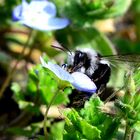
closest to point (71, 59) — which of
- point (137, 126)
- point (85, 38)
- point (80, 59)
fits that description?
point (80, 59)

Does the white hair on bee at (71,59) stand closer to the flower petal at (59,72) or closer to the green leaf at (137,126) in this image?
the flower petal at (59,72)

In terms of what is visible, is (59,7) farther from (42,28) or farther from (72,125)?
(72,125)

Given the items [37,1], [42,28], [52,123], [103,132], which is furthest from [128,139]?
[37,1]

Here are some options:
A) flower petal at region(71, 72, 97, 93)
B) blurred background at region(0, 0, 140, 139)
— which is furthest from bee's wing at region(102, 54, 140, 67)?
blurred background at region(0, 0, 140, 139)

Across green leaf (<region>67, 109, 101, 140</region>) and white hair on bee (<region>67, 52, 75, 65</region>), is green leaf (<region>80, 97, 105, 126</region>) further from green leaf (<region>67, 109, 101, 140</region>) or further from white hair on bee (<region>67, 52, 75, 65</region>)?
white hair on bee (<region>67, 52, 75, 65</region>)

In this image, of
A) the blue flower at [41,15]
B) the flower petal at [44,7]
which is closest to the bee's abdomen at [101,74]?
the blue flower at [41,15]

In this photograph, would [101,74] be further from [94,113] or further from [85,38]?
[85,38]
